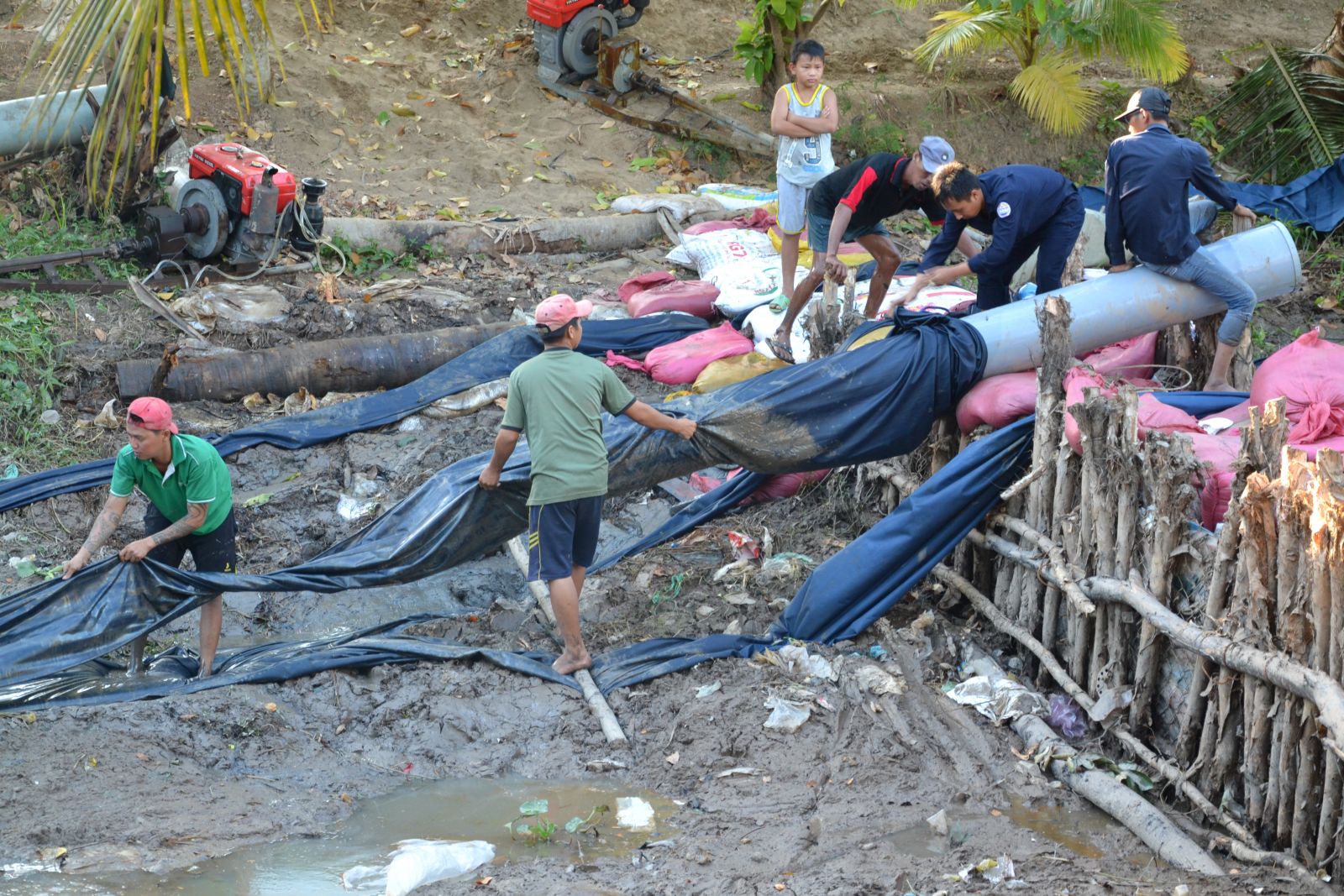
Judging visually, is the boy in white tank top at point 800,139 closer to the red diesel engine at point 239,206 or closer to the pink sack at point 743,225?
the pink sack at point 743,225

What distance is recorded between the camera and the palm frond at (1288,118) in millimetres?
10104

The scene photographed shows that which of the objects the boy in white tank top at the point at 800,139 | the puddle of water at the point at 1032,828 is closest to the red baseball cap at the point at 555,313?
the puddle of water at the point at 1032,828

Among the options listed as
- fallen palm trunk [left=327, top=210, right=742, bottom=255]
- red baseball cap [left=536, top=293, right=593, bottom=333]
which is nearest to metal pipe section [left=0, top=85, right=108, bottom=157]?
fallen palm trunk [left=327, top=210, right=742, bottom=255]

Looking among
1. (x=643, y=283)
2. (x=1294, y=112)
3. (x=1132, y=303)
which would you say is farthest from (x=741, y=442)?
(x=1294, y=112)

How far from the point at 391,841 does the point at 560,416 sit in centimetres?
164

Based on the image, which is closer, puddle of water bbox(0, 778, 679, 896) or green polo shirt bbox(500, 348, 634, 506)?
puddle of water bbox(0, 778, 679, 896)

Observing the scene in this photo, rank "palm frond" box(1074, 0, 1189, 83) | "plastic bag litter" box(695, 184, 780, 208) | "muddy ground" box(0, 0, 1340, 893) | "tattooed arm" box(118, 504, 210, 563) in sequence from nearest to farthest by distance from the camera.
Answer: "muddy ground" box(0, 0, 1340, 893), "tattooed arm" box(118, 504, 210, 563), "palm frond" box(1074, 0, 1189, 83), "plastic bag litter" box(695, 184, 780, 208)

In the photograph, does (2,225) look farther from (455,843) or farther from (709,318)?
(455,843)

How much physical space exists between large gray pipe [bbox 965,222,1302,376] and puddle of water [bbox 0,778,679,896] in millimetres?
2463

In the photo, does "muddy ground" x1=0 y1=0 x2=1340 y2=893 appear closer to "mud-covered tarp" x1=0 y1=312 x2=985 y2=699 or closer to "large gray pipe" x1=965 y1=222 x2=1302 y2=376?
"mud-covered tarp" x1=0 y1=312 x2=985 y2=699

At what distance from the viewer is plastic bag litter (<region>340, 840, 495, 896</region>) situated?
3744 mm

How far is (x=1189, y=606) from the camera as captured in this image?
4199 millimetres

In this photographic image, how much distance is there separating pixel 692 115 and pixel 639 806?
28.4ft

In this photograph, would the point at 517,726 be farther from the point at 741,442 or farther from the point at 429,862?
the point at 741,442
